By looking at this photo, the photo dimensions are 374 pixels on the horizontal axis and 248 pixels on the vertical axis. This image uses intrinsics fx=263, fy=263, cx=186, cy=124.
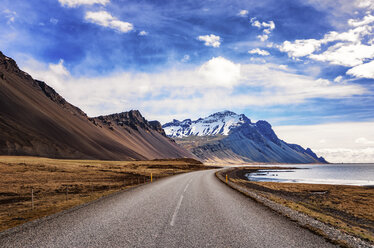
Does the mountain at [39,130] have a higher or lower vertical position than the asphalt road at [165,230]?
higher

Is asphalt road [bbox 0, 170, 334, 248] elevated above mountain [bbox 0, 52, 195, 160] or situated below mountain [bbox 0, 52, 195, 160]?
below

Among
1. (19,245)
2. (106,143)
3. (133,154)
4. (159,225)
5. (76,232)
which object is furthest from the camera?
(133,154)

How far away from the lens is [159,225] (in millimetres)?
9875

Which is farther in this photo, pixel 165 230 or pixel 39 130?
pixel 39 130

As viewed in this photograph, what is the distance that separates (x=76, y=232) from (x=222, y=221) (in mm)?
5539

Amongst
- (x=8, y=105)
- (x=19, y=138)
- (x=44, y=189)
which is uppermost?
(x=8, y=105)

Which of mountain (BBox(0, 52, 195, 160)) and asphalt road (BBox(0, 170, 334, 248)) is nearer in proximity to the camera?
asphalt road (BBox(0, 170, 334, 248))

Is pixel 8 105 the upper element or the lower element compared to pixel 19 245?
upper

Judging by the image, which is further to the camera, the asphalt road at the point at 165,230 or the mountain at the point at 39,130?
the mountain at the point at 39,130

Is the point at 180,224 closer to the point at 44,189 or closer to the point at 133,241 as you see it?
the point at 133,241

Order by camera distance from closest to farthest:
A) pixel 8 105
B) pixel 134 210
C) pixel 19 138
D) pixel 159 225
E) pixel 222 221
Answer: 1. pixel 159 225
2. pixel 222 221
3. pixel 134 210
4. pixel 19 138
5. pixel 8 105

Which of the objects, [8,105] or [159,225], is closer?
[159,225]

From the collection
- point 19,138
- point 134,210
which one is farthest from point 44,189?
point 19,138

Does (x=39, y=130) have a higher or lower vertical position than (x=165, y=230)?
higher
